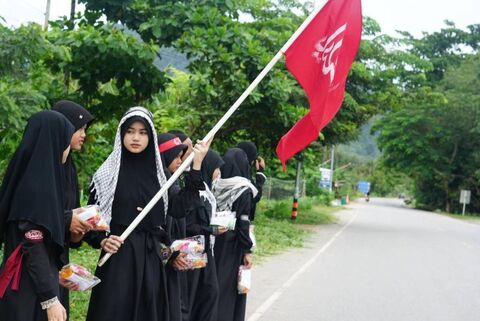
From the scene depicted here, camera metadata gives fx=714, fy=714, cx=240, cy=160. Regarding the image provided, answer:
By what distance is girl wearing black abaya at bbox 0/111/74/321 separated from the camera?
3.27 m

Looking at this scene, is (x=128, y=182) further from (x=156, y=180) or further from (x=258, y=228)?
(x=258, y=228)

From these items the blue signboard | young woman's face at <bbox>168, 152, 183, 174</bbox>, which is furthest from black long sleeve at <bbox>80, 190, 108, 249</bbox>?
the blue signboard

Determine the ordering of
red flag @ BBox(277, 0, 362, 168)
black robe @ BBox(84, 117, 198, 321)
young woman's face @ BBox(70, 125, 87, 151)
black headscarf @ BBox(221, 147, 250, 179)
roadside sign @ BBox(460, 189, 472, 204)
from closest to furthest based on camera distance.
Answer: young woman's face @ BBox(70, 125, 87, 151) → black robe @ BBox(84, 117, 198, 321) → red flag @ BBox(277, 0, 362, 168) → black headscarf @ BBox(221, 147, 250, 179) → roadside sign @ BBox(460, 189, 472, 204)

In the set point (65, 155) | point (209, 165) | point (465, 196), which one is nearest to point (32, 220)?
point (65, 155)

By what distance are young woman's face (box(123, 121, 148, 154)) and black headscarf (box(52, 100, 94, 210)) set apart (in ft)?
1.09

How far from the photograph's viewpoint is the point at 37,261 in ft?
10.7

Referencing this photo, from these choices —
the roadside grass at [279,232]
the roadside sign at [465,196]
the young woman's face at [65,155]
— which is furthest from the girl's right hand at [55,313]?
the roadside sign at [465,196]

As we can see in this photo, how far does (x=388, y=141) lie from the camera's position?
5562 cm

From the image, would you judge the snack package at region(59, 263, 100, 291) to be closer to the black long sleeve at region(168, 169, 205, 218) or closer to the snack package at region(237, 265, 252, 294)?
the black long sleeve at region(168, 169, 205, 218)

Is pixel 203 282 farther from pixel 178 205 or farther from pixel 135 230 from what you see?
pixel 135 230

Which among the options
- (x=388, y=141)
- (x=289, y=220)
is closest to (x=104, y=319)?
(x=289, y=220)

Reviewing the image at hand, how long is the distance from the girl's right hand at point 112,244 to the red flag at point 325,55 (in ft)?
7.17

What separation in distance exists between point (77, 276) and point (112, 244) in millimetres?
388

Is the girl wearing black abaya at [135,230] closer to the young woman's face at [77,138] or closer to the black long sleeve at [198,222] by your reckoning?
the young woman's face at [77,138]
